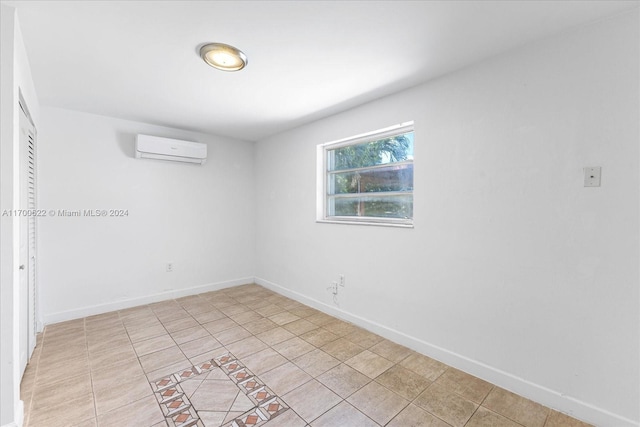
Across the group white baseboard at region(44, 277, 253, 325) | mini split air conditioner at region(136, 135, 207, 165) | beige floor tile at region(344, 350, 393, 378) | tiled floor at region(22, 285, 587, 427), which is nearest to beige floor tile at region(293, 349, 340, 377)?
tiled floor at region(22, 285, 587, 427)

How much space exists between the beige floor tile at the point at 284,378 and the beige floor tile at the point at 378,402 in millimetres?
389

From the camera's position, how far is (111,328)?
2883mm

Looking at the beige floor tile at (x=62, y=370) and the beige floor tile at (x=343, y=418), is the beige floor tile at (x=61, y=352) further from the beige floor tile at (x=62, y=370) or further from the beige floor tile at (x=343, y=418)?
the beige floor tile at (x=343, y=418)

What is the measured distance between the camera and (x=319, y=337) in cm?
271

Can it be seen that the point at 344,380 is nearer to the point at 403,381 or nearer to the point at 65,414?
the point at 403,381

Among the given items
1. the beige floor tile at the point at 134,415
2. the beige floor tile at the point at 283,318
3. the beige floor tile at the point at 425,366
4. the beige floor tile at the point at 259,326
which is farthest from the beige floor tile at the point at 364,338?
the beige floor tile at the point at 134,415

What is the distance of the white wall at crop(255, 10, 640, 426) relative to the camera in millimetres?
1538

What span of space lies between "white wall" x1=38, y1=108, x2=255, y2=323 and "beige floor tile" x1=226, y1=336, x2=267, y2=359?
1.69 metres

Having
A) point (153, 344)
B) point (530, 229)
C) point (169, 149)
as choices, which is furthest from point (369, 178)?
point (153, 344)

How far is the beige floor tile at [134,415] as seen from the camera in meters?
1.63

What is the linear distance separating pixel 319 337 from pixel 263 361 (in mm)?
612

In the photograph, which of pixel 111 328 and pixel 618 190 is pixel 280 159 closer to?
pixel 111 328

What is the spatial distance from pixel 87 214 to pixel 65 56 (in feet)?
5.94

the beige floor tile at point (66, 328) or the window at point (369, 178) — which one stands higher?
the window at point (369, 178)
